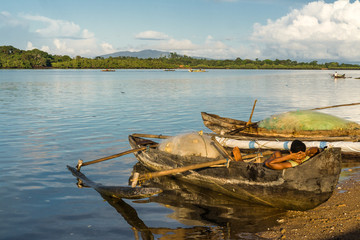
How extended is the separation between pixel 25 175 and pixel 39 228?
446cm

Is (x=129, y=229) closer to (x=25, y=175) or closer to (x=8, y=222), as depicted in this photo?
(x=8, y=222)

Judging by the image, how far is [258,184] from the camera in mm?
8930

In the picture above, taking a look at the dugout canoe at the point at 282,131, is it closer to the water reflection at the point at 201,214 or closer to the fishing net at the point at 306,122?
the fishing net at the point at 306,122

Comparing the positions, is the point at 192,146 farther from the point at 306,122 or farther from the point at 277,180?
the point at 306,122

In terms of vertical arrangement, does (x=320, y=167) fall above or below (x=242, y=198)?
above

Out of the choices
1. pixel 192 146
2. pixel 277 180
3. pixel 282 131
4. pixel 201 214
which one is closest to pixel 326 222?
pixel 277 180

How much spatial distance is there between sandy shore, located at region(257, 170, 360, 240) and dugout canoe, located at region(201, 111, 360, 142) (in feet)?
14.9

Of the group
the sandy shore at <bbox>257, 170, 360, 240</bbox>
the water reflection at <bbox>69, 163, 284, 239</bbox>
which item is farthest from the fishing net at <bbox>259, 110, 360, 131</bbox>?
the water reflection at <bbox>69, 163, 284, 239</bbox>

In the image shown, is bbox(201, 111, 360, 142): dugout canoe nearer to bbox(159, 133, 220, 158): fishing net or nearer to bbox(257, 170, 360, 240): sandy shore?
bbox(159, 133, 220, 158): fishing net

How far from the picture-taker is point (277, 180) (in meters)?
8.59

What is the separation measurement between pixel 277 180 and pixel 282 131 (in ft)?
23.6

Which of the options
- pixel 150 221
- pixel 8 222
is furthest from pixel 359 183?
pixel 8 222

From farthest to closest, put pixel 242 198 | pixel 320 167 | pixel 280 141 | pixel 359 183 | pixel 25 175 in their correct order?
pixel 280 141 → pixel 25 175 → pixel 359 183 → pixel 242 198 → pixel 320 167

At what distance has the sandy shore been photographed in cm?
698
